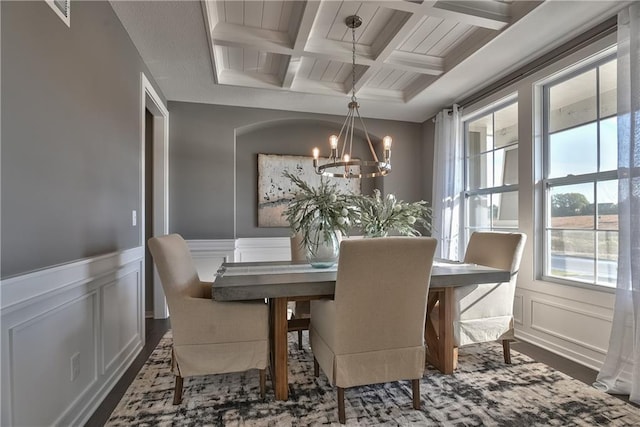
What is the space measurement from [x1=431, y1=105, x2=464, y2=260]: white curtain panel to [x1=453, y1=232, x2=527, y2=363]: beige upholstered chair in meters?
1.38

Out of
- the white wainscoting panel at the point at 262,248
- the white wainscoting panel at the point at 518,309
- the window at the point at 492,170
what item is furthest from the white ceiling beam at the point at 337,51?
the white wainscoting panel at the point at 518,309

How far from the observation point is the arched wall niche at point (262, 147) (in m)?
4.20

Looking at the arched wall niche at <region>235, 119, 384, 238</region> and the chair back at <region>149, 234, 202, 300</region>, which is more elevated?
the arched wall niche at <region>235, 119, 384, 238</region>

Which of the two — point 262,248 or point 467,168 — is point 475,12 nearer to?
point 467,168

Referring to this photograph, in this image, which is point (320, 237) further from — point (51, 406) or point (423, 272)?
point (51, 406)

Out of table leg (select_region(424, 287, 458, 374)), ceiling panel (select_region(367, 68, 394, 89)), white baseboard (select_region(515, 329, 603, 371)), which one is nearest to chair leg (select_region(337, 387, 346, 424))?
table leg (select_region(424, 287, 458, 374))

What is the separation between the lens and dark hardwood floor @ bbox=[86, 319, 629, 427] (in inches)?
71.1

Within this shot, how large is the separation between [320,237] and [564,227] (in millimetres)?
2074

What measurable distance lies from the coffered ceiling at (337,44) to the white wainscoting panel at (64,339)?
66.1 inches

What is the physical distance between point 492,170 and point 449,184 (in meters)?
0.50

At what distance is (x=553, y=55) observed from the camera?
2662 millimetres

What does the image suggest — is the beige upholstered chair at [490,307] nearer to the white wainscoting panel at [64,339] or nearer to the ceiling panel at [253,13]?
the white wainscoting panel at [64,339]

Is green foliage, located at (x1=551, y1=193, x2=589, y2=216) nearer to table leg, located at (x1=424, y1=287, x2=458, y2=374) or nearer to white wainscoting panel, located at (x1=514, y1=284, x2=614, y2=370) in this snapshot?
white wainscoting panel, located at (x1=514, y1=284, x2=614, y2=370)

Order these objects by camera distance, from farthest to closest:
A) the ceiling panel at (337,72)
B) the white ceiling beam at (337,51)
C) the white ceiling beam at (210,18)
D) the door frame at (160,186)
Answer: the door frame at (160,186) → the ceiling panel at (337,72) → the white ceiling beam at (337,51) → the white ceiling beam at (210,18)
